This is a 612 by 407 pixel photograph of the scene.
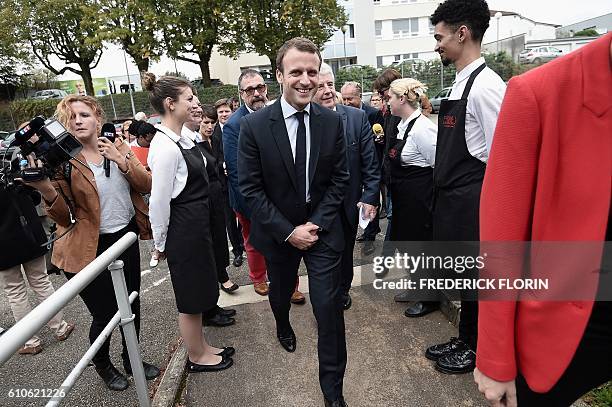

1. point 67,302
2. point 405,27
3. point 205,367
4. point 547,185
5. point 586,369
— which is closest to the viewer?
point 547,185

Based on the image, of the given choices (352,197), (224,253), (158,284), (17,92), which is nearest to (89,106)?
(224,253)

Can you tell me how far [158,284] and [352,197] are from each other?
268 cm

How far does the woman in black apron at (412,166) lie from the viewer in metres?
3.48

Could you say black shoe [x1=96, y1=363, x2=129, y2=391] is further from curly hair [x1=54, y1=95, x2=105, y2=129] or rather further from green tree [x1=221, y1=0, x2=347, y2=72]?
green tree [x1=221, y1=0, x2=347, y2=72]

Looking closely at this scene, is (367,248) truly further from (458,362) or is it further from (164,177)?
(164,177)

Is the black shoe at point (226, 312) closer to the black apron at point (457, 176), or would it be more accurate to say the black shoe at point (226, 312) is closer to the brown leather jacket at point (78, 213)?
the brown leather jacket at point (78, 213)

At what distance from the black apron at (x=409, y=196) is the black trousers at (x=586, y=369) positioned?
7.66ft

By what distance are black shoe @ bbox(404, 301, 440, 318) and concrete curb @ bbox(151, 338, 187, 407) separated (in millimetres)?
1835

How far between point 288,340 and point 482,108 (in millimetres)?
2122

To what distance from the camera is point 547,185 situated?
3.84 ft

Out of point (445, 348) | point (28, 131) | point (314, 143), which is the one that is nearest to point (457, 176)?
point (314, 143)

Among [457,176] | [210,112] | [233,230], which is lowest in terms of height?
[233,230]

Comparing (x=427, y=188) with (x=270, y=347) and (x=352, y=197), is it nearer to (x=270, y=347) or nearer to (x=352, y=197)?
(x=352, y=197)

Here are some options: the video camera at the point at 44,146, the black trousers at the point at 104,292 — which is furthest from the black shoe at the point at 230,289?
the video camera at the point at 44,146
